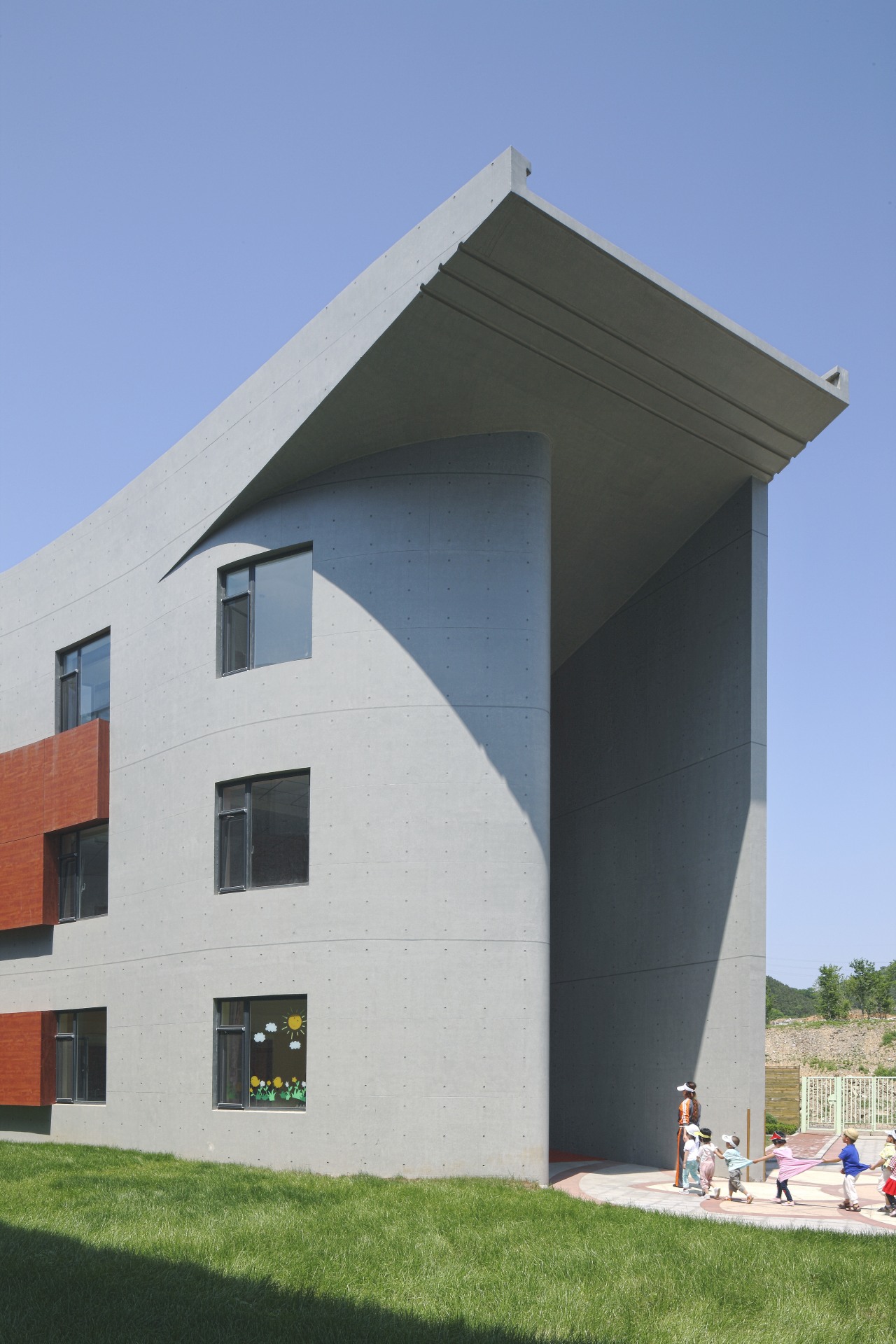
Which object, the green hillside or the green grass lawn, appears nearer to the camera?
the green grass lawn

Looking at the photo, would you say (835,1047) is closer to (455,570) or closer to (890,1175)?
(890,1175)

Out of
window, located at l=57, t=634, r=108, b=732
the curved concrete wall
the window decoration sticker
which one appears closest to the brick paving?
the curved concrete wall

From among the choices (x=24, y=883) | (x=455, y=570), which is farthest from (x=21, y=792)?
(x=455, y=570)

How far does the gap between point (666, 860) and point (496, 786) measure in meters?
4.72

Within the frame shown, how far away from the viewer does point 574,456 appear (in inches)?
723

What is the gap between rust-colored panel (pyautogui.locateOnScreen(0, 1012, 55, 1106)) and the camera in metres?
21.2

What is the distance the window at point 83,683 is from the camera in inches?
862

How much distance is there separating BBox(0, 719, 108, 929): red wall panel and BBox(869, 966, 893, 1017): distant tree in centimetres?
5336

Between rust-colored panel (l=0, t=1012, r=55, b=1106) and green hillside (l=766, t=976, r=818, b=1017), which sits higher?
rust-colored panel (l=0, t=1012, r=55, b=1106)

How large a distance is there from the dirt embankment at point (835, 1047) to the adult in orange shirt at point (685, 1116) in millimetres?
32895

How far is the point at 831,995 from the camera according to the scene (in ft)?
223

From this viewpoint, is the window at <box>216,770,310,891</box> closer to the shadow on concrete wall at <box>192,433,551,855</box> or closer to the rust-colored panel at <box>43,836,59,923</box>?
the shadow on concrete wall at <box>192,433,551,855</box>

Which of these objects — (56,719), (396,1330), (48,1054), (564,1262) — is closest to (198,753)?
(56,719)

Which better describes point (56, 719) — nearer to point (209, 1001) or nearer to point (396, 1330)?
point (209, 1001)
